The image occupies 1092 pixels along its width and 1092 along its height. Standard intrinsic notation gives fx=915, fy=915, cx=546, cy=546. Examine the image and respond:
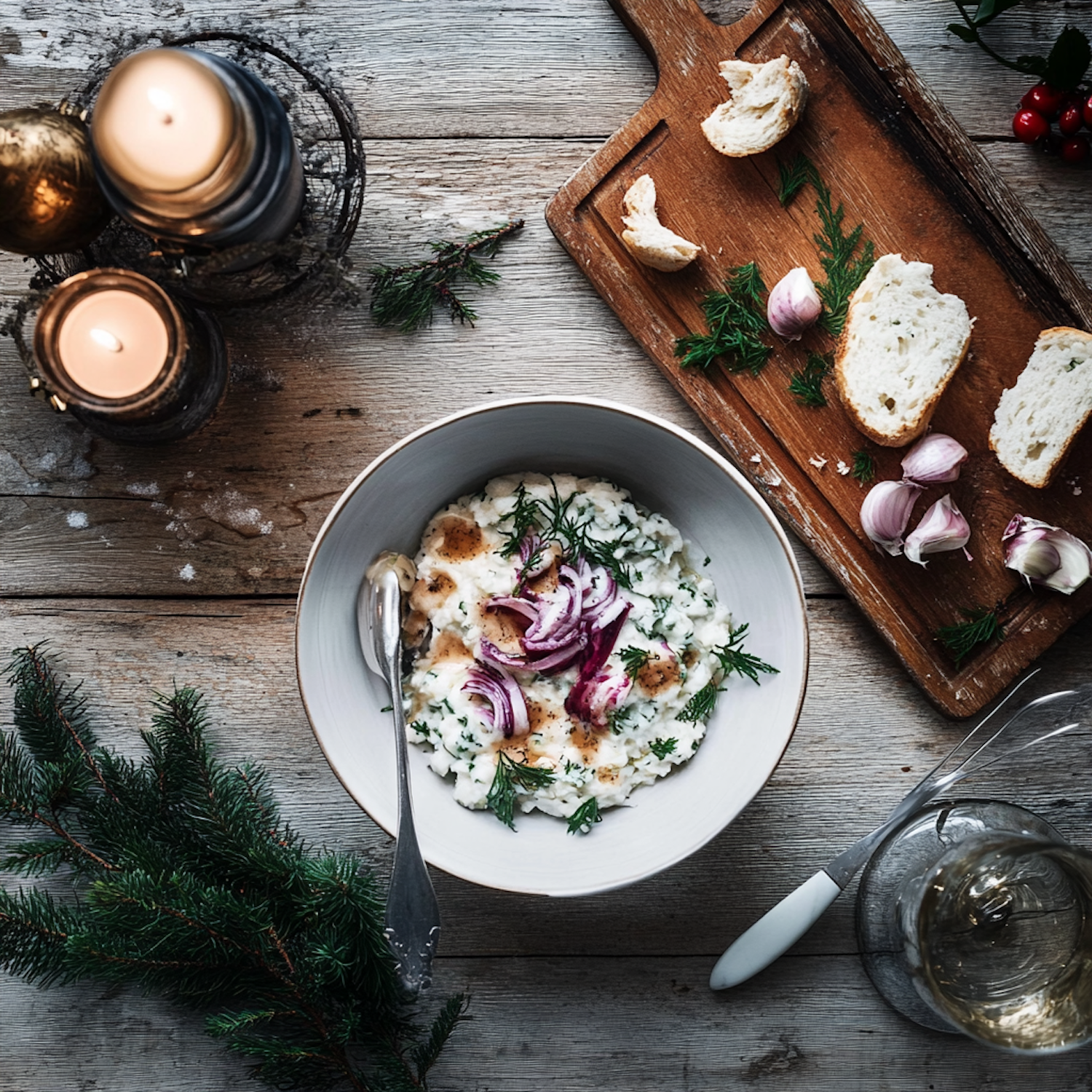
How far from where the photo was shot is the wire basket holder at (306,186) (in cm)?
174

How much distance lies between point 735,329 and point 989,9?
0.75 meters

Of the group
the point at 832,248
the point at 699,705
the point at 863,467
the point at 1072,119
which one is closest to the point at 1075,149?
the point at 1072,119

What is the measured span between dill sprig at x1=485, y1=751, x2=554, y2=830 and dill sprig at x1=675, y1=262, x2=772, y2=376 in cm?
82

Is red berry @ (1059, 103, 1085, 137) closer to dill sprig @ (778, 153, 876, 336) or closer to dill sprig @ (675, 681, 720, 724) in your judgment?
dill sprig @ (778, 153, 876, 336)

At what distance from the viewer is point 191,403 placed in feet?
5.80

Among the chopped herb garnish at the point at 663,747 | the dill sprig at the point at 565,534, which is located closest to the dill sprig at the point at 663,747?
the chopped herb garnish at the point at 663,747

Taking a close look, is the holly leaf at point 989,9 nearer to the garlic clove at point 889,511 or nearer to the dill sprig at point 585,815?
the garlic clove at point 889,511

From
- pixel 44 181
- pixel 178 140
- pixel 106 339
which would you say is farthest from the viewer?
pixel 106 339

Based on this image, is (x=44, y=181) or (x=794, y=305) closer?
(x=44, y=181)

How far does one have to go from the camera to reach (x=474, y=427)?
161 centimetres

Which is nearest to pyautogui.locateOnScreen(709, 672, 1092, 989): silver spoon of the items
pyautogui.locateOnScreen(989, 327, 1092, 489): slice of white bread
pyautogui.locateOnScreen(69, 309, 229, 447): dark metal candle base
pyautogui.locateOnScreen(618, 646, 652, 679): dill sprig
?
pyautogui.locateOnScreen(989, 327, 1092, 489): slice of white bread

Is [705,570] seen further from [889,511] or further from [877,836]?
[877,836]

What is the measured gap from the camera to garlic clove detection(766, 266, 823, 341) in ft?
5.65

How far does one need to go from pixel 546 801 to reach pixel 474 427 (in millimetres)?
691
